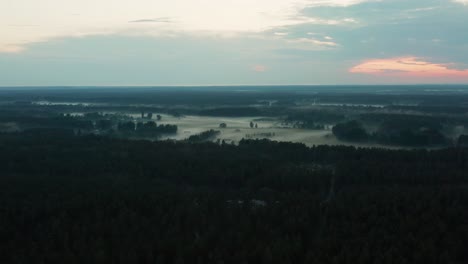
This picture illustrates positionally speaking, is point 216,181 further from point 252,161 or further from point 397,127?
point 397,127

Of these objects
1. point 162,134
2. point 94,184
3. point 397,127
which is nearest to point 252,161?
point 94,184

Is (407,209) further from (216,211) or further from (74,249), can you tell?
(74,249)

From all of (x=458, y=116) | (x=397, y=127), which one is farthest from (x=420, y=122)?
(x=458, y=116)

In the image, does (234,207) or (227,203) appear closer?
(234,207)

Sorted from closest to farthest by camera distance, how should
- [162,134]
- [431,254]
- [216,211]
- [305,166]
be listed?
1. [431,254]
2. [216,211]
3. [305,166]
4. [162,134]

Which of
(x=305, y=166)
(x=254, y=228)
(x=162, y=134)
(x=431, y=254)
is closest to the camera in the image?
(x=431, y=254)

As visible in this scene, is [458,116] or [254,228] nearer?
[254,228]
